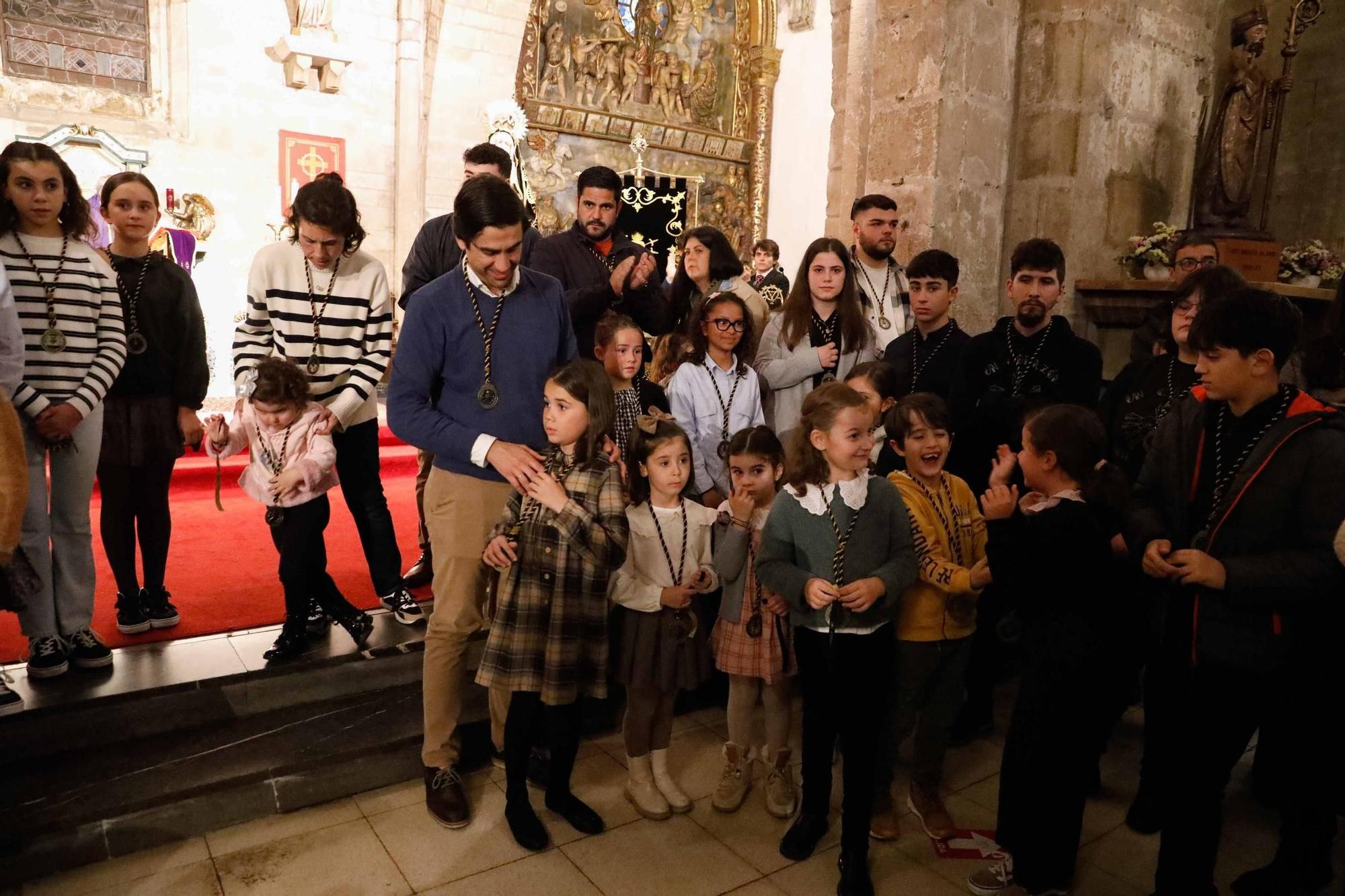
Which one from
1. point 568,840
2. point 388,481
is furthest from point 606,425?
point 388,481

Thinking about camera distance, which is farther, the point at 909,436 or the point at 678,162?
the point at 678,162

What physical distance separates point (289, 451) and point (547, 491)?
1.22 meters

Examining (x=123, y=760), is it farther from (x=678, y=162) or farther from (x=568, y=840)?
(x=678, y=162)

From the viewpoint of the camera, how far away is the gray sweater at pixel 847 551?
253 cm

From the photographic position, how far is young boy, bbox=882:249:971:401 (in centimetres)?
359

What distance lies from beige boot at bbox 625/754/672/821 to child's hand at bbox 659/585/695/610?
588mm

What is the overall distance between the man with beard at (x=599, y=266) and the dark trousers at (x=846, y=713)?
5.14 feet

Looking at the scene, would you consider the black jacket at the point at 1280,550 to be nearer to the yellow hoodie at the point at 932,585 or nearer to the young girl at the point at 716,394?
the yellow hoodie at the point at 932,585

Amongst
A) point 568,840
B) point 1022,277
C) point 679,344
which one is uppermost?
point 1022,277

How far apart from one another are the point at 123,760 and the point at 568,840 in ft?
4.76

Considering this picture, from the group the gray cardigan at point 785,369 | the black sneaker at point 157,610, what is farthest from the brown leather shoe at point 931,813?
the black sneaker at point 157,610

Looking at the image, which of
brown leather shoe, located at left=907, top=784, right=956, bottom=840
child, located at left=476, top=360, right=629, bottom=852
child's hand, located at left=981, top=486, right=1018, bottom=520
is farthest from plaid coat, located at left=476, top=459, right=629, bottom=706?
brown leather shoe, located at left=907, top=784, right=956, bottom=840

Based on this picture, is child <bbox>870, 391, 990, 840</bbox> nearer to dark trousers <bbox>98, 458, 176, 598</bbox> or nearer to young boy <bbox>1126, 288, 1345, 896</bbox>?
young boy <bbox>1126, 288, 1345, 896</bbox>

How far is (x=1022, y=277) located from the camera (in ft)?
11.1
